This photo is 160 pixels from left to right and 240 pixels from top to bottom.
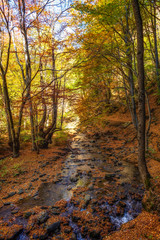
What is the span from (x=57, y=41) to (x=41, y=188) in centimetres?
948

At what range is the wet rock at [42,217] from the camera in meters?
3.32

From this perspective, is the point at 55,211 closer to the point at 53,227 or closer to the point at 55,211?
the point at 55,211

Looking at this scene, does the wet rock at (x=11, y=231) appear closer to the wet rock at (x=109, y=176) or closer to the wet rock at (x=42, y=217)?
the wet rock at (x=42, y=217)

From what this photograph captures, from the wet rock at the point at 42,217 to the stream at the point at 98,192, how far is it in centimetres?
43

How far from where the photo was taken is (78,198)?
14.1 ft

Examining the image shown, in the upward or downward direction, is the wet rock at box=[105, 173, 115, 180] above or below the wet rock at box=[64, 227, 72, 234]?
below

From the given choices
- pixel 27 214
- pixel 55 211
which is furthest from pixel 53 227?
pixel 27 214

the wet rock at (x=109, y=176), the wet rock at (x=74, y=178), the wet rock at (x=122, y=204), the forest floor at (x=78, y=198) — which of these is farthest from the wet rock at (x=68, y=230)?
the wet rock at (x=109, y=176)

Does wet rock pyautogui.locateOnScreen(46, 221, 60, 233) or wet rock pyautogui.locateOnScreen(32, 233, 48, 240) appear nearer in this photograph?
wet rock pyautogui.locateOnScreen(32, 233, 48, 240)

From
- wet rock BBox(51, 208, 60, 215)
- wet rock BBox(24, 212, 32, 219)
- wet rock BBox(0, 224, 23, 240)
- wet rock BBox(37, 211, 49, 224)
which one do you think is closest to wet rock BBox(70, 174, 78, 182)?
A: wet rock BBox(51, 208, 60, 215)

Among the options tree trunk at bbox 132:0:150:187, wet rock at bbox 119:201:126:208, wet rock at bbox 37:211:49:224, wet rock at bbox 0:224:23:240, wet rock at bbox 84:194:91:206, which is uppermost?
tree trunk at bbox 132:0:150:187

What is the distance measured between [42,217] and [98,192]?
2.04 m

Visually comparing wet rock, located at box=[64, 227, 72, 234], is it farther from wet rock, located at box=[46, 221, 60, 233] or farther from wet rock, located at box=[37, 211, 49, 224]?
wet rock, located at box=[37, 211, 49, 224]

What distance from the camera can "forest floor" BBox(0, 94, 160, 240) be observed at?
3049 mm
